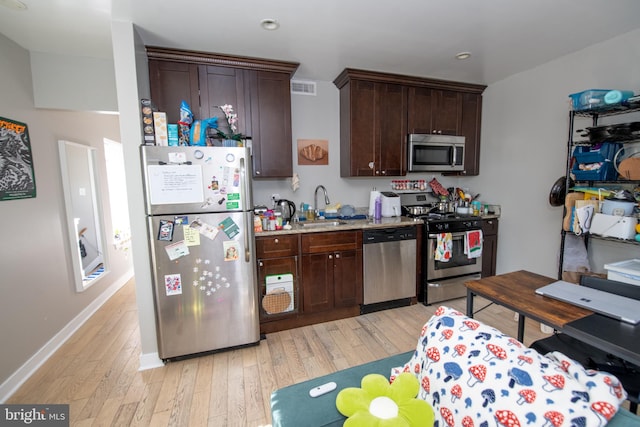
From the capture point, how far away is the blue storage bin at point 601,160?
2.21m

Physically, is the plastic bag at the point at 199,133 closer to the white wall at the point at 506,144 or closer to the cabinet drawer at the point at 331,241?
the white wall at the point at 506,144

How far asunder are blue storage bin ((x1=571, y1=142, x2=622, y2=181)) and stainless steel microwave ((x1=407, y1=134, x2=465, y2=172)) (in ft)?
3.90

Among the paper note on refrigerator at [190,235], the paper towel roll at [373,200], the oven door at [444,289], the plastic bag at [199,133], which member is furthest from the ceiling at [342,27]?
the oven door at [444,289]

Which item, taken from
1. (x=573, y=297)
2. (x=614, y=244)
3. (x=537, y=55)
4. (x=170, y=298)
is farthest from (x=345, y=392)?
(x=537, y=55)

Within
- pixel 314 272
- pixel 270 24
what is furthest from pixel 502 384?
pixel 270 24

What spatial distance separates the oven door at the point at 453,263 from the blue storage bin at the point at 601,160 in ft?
3.79

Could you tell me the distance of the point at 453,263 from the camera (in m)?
3.09

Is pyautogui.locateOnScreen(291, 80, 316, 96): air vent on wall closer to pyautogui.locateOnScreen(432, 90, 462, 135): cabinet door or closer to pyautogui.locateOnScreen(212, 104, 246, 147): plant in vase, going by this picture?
pyautogui.locateOnScreen(212, 104, 246, 147): plant in vase

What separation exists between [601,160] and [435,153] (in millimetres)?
1428

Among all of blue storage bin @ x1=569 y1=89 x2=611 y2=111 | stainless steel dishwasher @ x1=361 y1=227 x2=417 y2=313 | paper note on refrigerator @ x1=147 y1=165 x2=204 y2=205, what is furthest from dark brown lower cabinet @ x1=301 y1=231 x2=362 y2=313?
blue storage bin @ x1=569 y1=89 x2=611 y2=111

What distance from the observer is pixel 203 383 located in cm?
195

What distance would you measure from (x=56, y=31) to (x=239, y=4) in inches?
58.0

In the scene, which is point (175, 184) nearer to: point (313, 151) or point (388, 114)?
point (313, 151)

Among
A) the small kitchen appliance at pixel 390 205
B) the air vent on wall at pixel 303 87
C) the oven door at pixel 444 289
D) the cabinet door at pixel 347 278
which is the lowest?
the oven door at pixel 444 289
